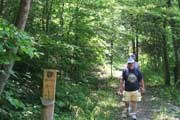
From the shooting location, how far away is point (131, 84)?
10.1 meters

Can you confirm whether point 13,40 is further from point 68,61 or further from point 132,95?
point 68,61

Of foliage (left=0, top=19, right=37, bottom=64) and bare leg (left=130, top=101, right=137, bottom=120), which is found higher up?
foliage (left=0, top=19, right=37, bottom=64)

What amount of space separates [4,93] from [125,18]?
1770 cm

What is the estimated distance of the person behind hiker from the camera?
9.98 metres

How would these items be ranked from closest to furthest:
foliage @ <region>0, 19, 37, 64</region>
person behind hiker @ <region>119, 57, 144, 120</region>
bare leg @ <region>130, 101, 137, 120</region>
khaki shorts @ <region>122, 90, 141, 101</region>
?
1. foliage @ <region>0, 19, 37, 64</region>
2. person behind hiker @ <region>119, 57, 144, 120</region>
3. khaki shorts @ <region>122, 90, 141, 101</region>
4. bare leg @ <region>130, 101, 137, 120</region>

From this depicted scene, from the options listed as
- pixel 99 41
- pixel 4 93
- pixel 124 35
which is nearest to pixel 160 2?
pixel 124 35

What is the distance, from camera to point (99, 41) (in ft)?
51.9

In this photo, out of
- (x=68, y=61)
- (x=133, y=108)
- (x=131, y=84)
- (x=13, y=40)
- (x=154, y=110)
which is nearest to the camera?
(x=13, y=40)

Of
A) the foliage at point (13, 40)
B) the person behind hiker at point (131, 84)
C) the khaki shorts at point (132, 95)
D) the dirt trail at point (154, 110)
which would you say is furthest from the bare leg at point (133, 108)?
the foliage at point (13, 40)

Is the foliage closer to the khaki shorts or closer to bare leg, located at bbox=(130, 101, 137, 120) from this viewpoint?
the khaki shorts

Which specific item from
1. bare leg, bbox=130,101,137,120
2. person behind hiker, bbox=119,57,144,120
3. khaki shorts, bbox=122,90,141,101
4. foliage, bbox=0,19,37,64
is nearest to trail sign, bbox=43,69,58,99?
foliage, bbox=0,19,37,64

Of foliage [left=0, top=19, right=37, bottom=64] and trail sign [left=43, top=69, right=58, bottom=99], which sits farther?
trail sign [left=43, top=69, right=58, bottom=99]

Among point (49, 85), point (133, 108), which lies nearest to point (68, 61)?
point (133, 108)

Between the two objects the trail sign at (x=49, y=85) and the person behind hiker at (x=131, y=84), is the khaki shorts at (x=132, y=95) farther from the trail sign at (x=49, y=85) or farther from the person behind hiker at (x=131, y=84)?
the trail sign at (x=49, y=85)
